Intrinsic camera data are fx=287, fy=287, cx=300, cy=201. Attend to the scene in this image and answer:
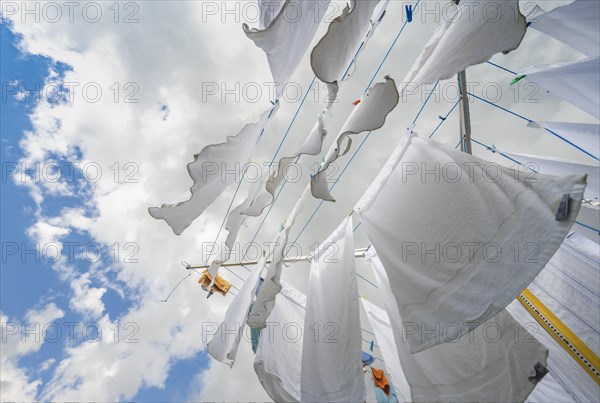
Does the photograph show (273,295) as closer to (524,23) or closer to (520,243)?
(520,243)

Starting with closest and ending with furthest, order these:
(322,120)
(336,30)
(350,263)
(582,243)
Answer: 1. (336,30)
2. (322,120)
3. (350,263)
4. (582,243)

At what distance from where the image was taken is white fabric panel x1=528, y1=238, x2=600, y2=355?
70.2 inches

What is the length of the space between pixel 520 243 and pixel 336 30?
3.18 feet

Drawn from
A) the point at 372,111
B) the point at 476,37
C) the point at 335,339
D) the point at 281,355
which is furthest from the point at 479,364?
the point at 476,37

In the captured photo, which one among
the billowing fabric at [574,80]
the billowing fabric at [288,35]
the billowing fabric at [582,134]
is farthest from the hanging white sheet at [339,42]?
the billowing fabric at [582,134]

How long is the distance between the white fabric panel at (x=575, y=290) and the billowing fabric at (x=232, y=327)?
212 cm

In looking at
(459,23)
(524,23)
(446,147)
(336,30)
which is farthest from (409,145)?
(336,30)

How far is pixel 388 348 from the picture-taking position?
2604 mm

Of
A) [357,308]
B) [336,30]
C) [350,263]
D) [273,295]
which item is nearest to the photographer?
[336,30]

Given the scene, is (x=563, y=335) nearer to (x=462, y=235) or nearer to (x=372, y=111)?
(x=462, y=235)

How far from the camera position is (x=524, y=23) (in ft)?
3.39

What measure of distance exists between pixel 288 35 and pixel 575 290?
2498 mm

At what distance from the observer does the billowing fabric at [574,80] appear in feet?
5.59

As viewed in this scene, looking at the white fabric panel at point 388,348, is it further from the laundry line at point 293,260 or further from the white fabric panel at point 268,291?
the white fabric panel at point 268,291
